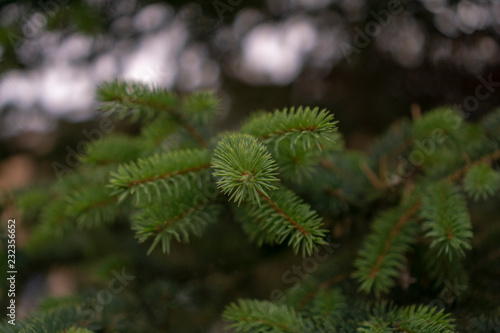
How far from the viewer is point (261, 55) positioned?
1.22 m

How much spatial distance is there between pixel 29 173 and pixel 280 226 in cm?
142

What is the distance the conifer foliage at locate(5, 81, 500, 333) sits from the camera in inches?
17.7

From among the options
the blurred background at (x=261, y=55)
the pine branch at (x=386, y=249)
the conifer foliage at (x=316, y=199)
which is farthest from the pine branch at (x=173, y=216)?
the blurred background at (x=261, y=55)

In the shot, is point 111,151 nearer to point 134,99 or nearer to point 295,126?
point 134,99

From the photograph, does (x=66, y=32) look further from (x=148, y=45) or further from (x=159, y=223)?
(x=159, y=223)

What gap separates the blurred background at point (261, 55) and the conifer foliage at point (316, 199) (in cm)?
31

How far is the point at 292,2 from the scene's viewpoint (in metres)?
1.11

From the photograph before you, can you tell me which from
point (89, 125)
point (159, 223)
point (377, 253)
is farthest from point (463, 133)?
point (89, 125)

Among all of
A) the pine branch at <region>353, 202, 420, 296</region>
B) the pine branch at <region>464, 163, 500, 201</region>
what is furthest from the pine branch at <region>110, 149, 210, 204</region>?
the pine branch at <region>464, 163, 500, 201</region>

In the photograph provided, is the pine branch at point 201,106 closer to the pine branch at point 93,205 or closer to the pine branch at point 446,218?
the pine branch at point 93,205

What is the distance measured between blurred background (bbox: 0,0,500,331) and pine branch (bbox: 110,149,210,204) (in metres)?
0.40

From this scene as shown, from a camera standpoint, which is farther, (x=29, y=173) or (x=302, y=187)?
(x=29, y=173)

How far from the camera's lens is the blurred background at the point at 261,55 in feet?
3.16

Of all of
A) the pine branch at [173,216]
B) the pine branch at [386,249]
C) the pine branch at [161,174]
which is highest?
the pine branch at [161,174]
